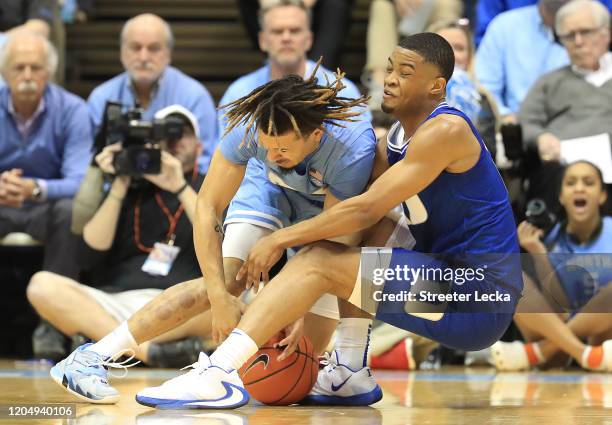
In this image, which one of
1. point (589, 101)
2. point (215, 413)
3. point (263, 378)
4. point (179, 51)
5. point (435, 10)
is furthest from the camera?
point (179, 51)

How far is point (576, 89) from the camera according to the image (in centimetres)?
613

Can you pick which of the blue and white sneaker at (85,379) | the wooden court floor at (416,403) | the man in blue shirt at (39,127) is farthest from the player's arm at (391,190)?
the man in blue shirt at (39,127)

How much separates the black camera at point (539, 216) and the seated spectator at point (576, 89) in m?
0.34

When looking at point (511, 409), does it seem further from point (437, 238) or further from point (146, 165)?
point (146, 165)

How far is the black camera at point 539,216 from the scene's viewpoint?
5.58 m

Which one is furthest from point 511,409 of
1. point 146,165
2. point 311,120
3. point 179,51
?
point 179,51

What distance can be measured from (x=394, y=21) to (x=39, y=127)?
248 cm

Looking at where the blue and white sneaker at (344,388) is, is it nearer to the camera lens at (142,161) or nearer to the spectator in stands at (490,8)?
the camera lens at (142,161)

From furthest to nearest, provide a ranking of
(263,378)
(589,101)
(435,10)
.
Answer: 1. (435,10)
2. (589,101)
3. (263,378)

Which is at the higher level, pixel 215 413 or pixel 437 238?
pixel 437 238

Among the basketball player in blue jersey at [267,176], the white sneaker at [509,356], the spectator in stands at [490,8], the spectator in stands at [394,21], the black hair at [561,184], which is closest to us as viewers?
the basketball player in blue jersey at [267,176]

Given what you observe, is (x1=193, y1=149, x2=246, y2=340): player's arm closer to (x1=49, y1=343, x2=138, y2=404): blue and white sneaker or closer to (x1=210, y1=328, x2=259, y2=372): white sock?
(x1=210, y1=328, x2=259, y2=372): white sock

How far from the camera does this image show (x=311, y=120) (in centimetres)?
345

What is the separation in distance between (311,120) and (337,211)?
11.8 inches
